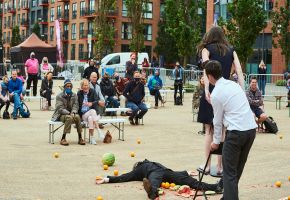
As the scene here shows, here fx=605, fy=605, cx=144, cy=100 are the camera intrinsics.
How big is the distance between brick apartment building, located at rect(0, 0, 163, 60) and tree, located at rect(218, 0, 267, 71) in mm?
29964

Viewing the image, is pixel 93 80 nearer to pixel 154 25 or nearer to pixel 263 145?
pixel 263 145

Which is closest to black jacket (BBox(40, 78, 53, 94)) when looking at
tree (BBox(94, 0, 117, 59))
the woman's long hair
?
the woman's long hair

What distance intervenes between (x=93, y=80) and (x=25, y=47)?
1389 inches

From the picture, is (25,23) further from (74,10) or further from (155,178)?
(155,178)

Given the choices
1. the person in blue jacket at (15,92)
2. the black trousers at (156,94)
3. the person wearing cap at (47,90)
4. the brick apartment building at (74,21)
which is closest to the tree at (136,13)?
the brick apartment building at (74,21)

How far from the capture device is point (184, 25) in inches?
1633

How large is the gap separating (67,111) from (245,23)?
76.8ft

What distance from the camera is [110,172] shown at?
1004 cm

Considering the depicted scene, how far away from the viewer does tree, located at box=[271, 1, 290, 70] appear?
141 ft

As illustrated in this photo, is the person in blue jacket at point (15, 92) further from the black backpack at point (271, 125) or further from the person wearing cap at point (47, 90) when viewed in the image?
the black backpack at point (271, 125)


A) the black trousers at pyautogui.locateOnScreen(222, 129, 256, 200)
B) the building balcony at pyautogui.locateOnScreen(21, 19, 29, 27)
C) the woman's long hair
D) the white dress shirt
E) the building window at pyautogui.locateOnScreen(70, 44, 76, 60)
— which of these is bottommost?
the black trousers at pyautogui.locateOnScreen(222, 129, 256, 200)

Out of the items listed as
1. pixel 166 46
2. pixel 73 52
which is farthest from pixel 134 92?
pixel 73 52

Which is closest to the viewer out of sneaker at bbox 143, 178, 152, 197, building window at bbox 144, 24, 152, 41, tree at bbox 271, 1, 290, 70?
sneaker at bbox 143, 178, 152, 197

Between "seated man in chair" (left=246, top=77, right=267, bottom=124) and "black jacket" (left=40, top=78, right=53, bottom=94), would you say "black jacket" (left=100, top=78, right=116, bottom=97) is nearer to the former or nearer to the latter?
"black jacket" (left=40, top=78, right=53, bottom=94)
